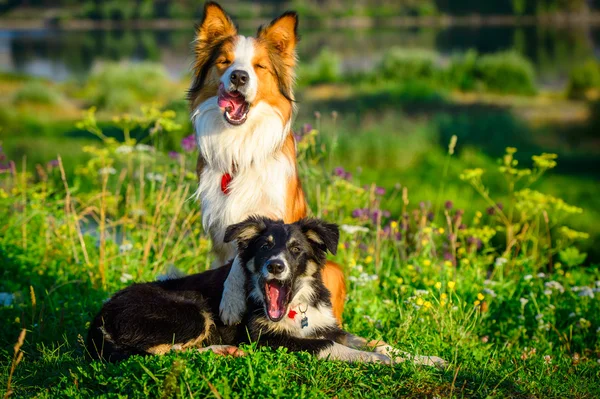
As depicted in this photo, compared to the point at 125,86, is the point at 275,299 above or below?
below

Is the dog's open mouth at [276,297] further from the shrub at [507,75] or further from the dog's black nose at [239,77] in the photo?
the shrub at [507,75]

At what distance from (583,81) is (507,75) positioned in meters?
2.52

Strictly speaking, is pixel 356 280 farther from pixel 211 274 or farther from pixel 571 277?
pixel 571 277

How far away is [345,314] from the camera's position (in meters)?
5.69

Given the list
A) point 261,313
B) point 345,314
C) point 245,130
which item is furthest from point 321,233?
point 345,314

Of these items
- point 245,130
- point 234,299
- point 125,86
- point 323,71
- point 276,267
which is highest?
point 323,71

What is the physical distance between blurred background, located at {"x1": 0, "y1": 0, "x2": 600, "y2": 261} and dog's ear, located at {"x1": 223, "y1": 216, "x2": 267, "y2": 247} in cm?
183

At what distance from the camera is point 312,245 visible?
4.62m

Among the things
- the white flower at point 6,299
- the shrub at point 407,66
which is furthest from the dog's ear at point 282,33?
the shrub at point 407,66

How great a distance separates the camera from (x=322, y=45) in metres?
38.8

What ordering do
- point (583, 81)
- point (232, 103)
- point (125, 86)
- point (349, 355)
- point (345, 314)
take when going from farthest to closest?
point (125, 86), point (583, 81), point (345, 314), point (232, 103), point (349, 355)

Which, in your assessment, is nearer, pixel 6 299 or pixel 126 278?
pixel 6 299

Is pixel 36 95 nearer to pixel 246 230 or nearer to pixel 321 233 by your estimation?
pixel 246 230

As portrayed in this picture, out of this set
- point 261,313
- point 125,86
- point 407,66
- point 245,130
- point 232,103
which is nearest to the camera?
point 261,313
